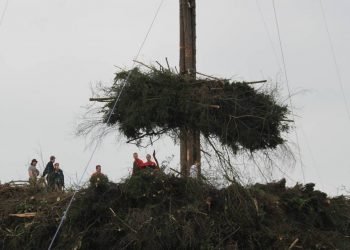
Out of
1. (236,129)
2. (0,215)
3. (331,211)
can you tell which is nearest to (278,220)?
(331,211)

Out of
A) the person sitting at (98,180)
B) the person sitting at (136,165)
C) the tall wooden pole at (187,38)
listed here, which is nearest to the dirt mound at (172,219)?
the person sitting at (98,180)

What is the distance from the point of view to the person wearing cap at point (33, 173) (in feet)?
40.2

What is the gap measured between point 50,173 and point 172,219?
13.6 feet

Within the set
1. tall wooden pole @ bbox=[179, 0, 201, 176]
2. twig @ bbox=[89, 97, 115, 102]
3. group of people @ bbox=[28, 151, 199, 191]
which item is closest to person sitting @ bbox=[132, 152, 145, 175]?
group of people @ bbox=[28, 151, 199, 191]

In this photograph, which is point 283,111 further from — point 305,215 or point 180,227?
point 180,227

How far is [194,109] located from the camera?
1181cm

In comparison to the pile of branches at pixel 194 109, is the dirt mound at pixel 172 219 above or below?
below

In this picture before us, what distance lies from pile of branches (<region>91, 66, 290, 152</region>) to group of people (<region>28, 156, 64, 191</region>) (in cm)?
160

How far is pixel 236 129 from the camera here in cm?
1220

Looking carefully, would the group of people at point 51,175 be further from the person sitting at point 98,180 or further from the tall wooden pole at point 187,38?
the tall wooden pole at point 187,38

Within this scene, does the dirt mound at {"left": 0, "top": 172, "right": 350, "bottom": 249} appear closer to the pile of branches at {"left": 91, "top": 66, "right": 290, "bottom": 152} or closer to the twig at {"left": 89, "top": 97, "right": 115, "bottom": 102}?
the pile of branches at {"left": 91, "top": 66, "right": 290, "bottom": 152}

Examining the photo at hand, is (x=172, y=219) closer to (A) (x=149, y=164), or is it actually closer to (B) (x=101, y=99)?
(A) (x=149, y=164)

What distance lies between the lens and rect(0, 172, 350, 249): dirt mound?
9.92 meters

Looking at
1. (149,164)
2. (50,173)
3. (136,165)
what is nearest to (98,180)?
(149,164)
